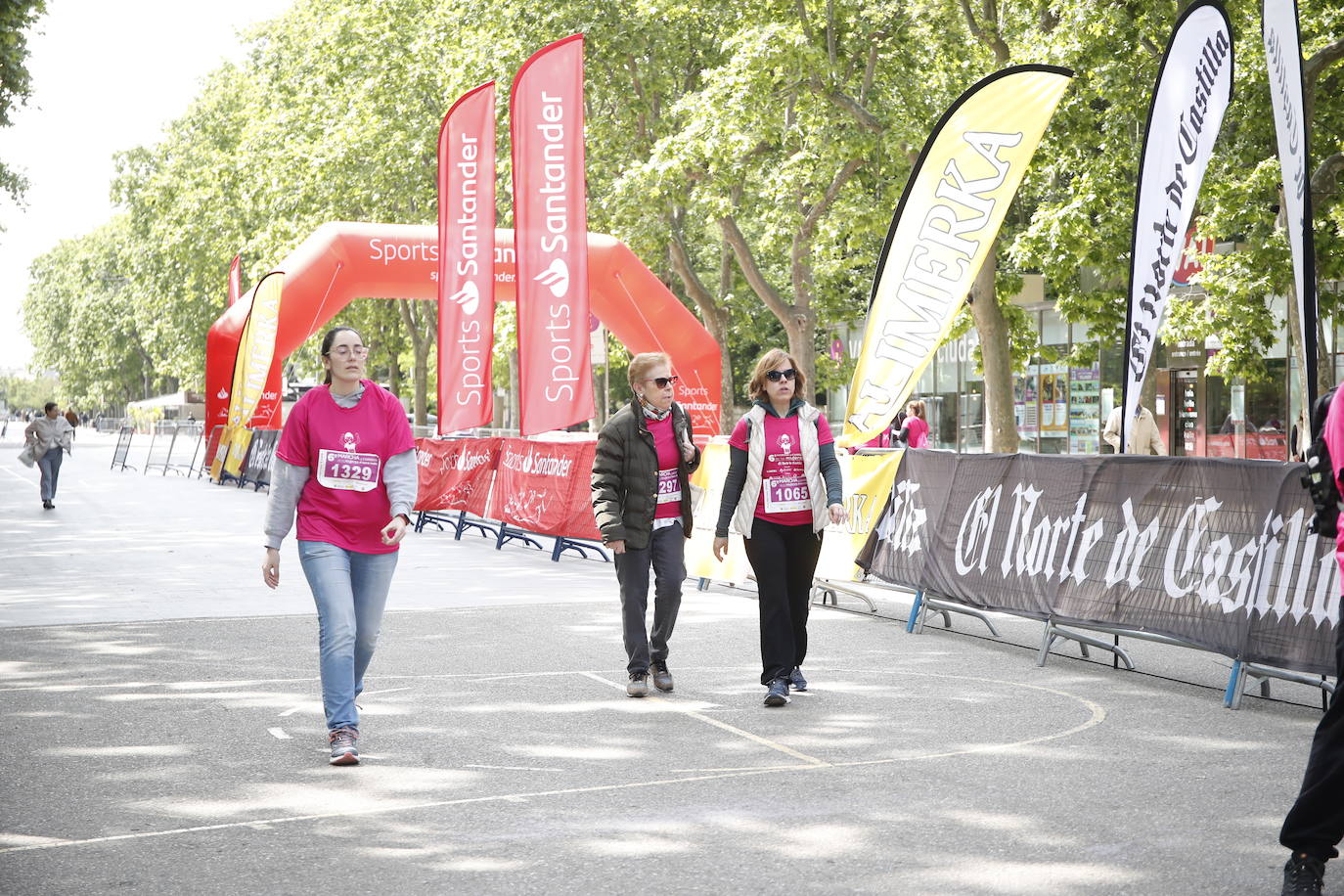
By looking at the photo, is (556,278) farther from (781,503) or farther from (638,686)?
(638,686)

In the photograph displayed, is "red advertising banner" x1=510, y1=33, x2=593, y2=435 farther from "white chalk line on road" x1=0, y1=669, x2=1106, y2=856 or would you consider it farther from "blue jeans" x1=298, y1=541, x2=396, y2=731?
"blue jeans" x1=298, y1=541, x2=396, y2=731

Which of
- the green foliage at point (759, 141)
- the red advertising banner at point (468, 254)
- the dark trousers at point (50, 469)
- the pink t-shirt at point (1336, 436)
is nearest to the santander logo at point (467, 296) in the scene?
the red advertising banner at point (468, 254)

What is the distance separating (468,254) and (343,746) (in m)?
13.0

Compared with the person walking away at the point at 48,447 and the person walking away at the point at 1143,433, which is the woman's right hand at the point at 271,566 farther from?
the person walking away at the point at 48,447

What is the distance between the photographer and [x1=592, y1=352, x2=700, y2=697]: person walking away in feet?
26.1

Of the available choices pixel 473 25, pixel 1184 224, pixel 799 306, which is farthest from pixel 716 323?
pixel 1184 224

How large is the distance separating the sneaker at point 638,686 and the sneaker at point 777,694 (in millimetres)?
672

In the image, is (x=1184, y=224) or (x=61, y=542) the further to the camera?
(x=61, y=542)

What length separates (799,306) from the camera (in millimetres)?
28578

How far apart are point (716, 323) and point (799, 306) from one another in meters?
3.11

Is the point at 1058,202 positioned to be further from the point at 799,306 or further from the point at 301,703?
the point at 301,703

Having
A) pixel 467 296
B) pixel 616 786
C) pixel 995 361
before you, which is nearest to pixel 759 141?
pixel 995 361

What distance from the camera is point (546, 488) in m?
16.7

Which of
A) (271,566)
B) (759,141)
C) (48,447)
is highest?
(759,141)
